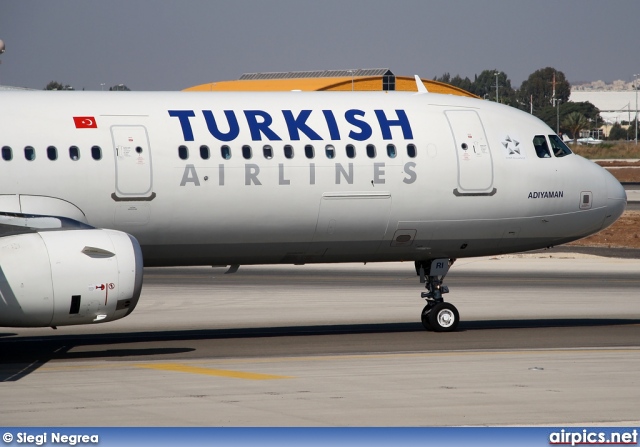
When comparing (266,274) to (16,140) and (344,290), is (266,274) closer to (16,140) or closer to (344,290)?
(344,290)

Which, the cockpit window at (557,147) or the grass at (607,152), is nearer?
the cockpit window at (557,147)

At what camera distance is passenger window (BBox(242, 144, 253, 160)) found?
73.8ft

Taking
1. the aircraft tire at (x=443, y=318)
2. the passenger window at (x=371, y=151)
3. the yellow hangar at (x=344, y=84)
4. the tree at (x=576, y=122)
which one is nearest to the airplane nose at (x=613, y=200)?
the aircraft tire at (x=443, y=318)

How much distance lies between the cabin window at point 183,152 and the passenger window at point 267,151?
1595 millimetres

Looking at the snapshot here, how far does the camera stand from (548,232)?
24.8 m

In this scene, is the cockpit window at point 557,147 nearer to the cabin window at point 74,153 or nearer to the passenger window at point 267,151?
the passenger window at point 267,151

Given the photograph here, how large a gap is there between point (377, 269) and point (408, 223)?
18.3m

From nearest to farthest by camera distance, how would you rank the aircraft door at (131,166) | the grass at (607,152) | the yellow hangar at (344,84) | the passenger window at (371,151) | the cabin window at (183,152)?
the aircraft door at (131,166), the cabin window at (183,152), the passenger window at (371,151), the yellow hangar at (344,84), the grass at (607,152)

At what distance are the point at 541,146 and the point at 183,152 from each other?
324 inches

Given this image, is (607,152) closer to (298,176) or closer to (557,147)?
(557,147)

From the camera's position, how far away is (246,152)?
22.5 metres

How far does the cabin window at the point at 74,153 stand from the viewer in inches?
847

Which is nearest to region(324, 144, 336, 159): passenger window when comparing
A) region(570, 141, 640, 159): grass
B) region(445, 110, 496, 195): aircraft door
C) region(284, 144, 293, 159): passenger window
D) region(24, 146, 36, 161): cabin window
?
region(284, 144, 293, 159): passenger window

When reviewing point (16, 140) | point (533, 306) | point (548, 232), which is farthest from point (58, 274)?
point (533, 306)
